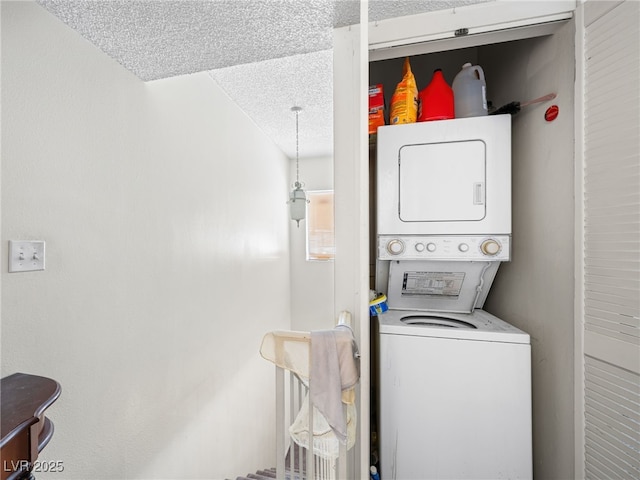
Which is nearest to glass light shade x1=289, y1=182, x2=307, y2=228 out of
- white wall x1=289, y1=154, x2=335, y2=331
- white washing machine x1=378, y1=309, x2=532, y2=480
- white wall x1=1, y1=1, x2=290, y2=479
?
white wall x1=1, y1=1, x2=290, y2=479

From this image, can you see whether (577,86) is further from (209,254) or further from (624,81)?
(209,254)

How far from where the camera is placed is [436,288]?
5.21ft

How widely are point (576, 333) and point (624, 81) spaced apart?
941mm

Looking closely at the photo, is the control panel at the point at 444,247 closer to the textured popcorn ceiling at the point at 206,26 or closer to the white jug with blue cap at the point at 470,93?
the white jug with blue cap at the point at 470,93

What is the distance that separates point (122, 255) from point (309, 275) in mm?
3403

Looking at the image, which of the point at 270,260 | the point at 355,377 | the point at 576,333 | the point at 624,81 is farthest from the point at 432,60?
the point at 270,260

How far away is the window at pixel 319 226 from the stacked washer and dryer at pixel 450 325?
3.25 metres

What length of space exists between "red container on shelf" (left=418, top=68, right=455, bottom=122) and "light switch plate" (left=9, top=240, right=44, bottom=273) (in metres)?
1.86

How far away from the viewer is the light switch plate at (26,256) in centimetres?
102

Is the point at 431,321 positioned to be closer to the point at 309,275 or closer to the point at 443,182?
the point at 443,182

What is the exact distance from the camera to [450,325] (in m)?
1.53

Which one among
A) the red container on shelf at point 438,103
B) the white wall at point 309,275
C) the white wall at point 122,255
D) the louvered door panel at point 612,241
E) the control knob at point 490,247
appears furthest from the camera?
the white wall at point 309,275

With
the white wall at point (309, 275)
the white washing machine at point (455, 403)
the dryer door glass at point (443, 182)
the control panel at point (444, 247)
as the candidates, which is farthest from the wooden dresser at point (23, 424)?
the white wall at point (309, 275)

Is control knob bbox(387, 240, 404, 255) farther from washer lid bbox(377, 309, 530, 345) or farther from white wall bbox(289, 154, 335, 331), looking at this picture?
white wall bbox(289, 154, 335, 331)
